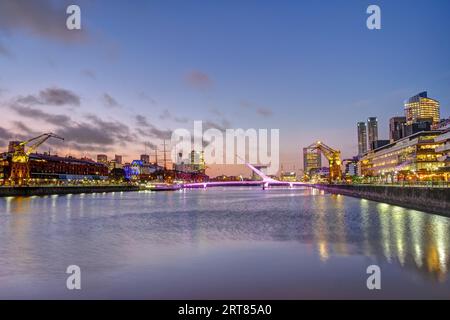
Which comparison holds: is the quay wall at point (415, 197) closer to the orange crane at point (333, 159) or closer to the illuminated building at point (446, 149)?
the illuminated building at point (446, 149)

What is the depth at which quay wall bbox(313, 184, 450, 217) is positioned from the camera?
112ft

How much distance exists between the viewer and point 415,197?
42.1m

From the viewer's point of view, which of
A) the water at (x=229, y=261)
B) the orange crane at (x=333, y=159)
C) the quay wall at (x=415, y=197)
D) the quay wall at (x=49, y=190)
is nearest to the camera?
the water at (x=229, y=261)

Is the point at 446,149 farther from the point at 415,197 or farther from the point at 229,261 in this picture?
the point at 229,261

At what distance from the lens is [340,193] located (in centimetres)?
10094

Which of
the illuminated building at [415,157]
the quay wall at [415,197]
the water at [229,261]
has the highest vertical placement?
the illuminated building at [415,157]

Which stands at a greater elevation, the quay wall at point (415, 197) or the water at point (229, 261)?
the quay wall at point (415, 197)

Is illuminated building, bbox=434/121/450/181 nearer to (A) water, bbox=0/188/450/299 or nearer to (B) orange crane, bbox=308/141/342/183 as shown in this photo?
(B) orange crane, bbox=308/141/342/183

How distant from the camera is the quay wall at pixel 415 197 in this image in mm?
34188

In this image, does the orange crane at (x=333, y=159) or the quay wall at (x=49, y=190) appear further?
the orange crane at (x=333, y=159)

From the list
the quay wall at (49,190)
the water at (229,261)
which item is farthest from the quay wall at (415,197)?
the quay wall at (49,190)

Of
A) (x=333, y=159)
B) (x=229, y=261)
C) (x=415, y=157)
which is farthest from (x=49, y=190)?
(x=229, y=261)

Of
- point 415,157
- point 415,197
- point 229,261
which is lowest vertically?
point 229,261
